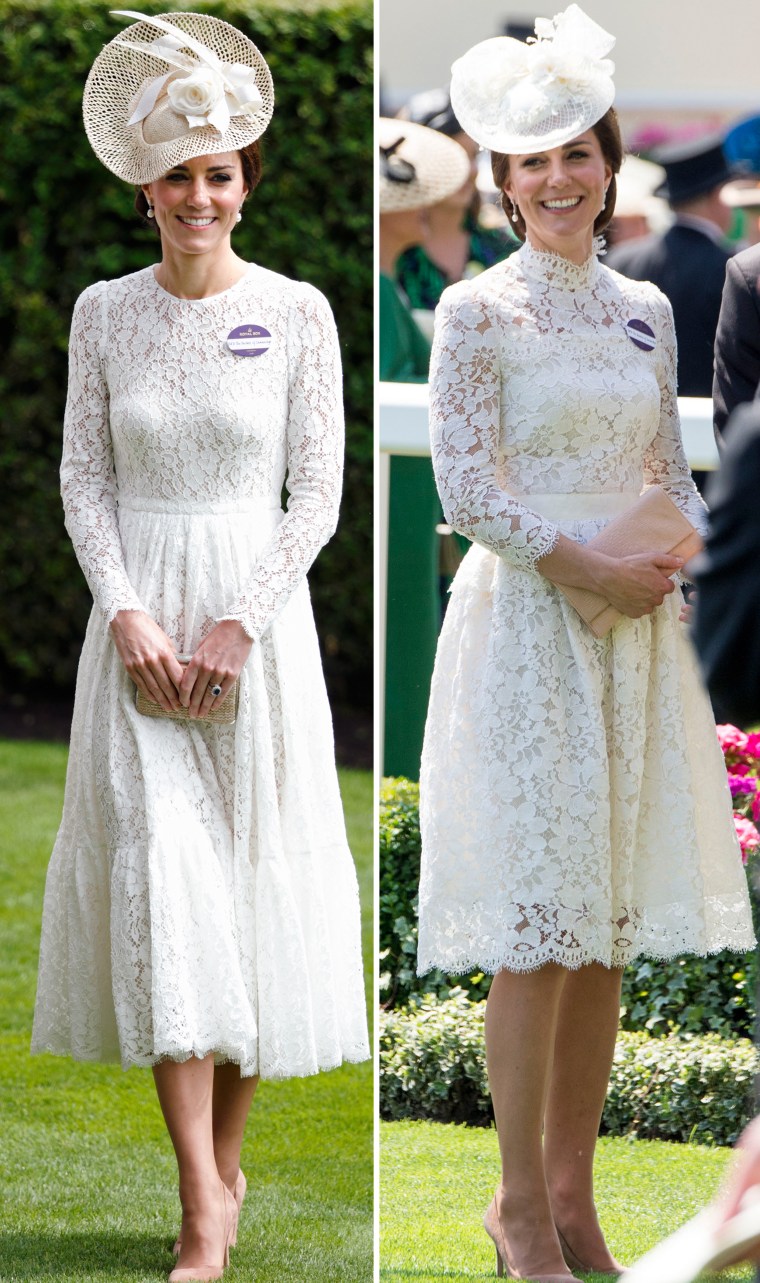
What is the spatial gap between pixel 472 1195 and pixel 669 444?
5.01 ft

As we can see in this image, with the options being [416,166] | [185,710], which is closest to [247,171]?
[185,710]

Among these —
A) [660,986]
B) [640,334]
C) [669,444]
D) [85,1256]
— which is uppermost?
[640,334]

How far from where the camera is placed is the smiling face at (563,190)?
347cm

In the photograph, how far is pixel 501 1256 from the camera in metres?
3.43

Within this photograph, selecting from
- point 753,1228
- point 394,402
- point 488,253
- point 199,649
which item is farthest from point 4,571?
point 753,1228

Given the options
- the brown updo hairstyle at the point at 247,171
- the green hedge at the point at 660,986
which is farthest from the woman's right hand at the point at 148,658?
the green hedge at the point at 660,986

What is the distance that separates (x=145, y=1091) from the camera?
503 cm

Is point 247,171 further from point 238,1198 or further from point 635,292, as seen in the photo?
point 238,1198

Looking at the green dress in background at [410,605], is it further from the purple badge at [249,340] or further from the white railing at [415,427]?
the purple badge at [249,340]

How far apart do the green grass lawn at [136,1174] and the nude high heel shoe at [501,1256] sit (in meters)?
0.33

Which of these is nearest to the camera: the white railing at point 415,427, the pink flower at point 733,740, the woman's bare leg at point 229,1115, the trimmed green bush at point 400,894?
the woman's bare leg at point 229,1115

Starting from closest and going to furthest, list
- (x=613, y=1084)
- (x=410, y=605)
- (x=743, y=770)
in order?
(x=613, y=1084) → (x=410, y=605) → (x=743, y=770)

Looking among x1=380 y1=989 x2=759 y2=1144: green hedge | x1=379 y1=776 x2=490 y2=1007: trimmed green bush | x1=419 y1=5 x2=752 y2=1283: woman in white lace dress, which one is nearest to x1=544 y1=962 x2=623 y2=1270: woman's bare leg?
x1=419 y1=5 x2=752 y2=1283: woman in white lace dress

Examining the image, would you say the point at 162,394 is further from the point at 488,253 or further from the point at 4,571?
the point at 4,571
